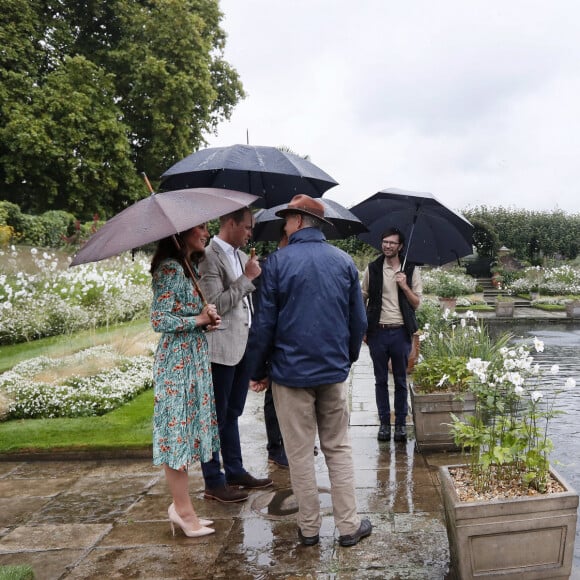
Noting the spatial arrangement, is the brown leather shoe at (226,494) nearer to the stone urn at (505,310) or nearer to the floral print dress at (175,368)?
the floral print dress at (175,368)

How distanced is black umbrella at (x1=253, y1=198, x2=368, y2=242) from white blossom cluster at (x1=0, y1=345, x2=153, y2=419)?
293 centimetres

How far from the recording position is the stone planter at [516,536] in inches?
113

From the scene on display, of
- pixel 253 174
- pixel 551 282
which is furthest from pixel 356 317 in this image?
pixel 551 282

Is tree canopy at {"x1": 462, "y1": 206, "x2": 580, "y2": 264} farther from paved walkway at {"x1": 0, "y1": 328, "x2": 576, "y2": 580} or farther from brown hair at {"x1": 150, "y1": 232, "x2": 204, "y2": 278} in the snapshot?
brown hair at {"x1": 150, "y1": 232, "x2": 204, "y2": 278}

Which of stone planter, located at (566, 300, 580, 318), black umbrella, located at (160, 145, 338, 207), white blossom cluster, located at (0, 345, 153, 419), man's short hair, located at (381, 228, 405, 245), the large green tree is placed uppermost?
the large green tree

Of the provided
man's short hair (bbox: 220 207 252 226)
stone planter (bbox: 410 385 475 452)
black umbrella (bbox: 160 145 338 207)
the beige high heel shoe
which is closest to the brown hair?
man's short hair (bbox: 220 207 252 226)

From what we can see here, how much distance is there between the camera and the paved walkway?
328 centimetres

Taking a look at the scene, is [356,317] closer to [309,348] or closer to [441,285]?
[309,348]

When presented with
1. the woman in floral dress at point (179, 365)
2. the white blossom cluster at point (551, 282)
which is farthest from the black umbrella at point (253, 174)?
the white blossom cluster at point (551, 282)

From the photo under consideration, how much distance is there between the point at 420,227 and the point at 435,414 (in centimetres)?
165

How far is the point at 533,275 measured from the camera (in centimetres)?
2659

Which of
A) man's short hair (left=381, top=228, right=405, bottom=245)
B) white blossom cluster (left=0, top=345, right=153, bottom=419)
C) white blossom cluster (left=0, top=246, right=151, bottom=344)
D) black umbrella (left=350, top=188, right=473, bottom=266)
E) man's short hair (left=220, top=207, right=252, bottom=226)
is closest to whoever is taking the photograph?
man's short hair (left=220, top=207, right=252, bottom=226)

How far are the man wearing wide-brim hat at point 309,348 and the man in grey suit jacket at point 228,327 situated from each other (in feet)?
1.70

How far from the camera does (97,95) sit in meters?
22.3
